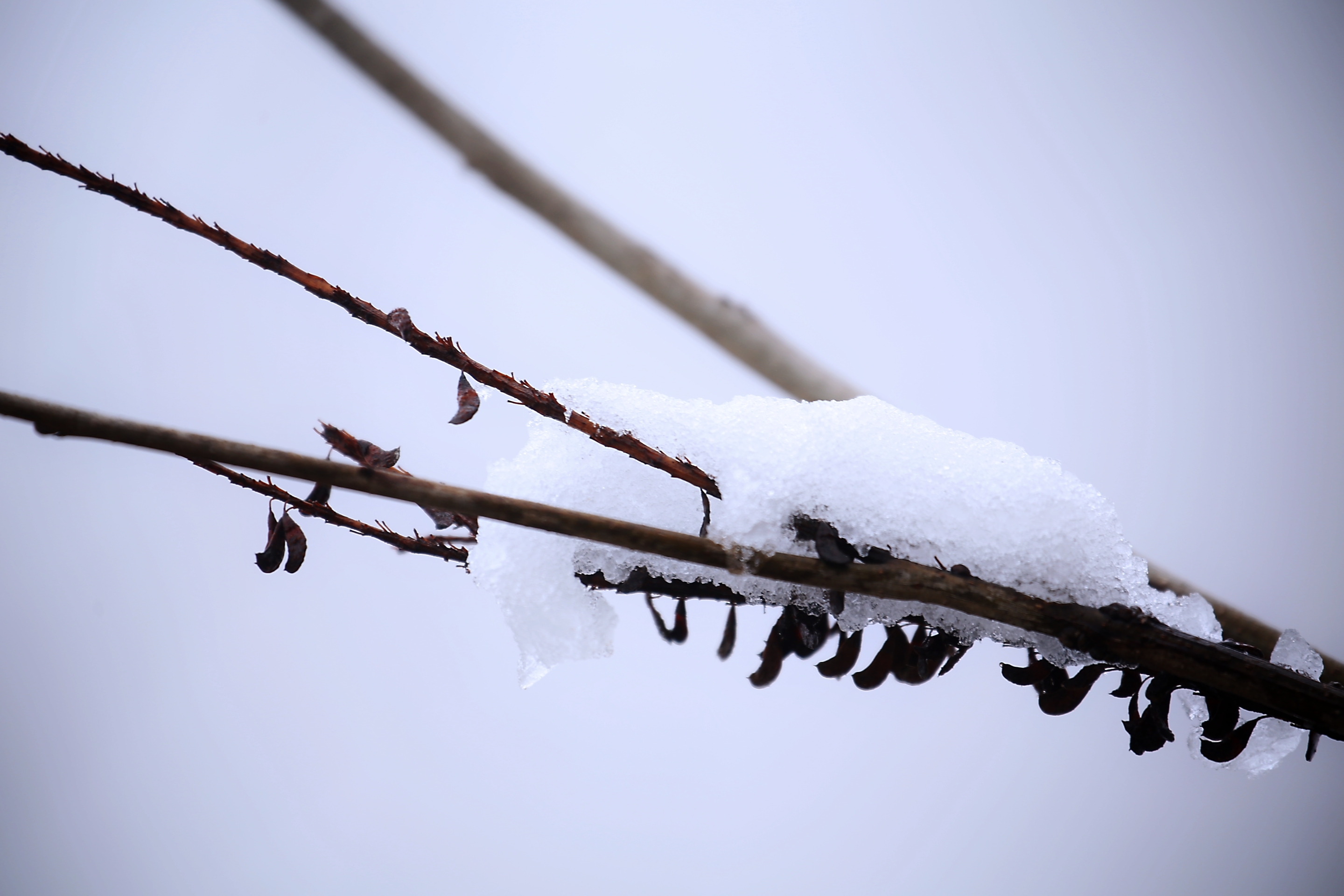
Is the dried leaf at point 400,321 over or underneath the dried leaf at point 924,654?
over

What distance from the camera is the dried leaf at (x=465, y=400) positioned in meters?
0.18

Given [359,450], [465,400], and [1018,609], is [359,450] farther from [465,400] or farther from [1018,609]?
[1018,609]

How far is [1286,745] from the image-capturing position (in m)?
0.20

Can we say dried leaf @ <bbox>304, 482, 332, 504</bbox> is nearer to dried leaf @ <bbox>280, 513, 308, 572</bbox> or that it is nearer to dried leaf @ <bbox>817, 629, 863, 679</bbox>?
dried leaf @ <bbox>280, 513, 308, 572</bbox>

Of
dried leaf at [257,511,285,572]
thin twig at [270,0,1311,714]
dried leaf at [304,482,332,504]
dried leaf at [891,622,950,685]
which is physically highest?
thin twig at [270,0,1311,714]

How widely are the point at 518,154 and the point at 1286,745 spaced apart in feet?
1.63

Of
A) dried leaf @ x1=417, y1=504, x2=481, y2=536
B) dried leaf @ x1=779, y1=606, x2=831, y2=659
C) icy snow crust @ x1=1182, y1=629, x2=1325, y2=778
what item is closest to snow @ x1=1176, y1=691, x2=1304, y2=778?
icy snow crust @ x1=1182, y1=629, x2=1325, y2=778

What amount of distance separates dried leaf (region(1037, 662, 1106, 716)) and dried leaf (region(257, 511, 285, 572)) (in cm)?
21

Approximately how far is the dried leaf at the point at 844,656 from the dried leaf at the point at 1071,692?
0.05m

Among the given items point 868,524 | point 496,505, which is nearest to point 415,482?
point 496,505

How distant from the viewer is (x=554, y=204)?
18.5 inches

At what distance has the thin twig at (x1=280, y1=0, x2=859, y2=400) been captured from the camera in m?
0.46

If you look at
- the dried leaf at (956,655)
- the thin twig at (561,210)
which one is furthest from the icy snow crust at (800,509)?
the thin twig at (561,210)

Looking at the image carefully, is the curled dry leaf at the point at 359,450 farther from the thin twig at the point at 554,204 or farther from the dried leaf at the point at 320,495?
the thin twig at the point at 554,204
